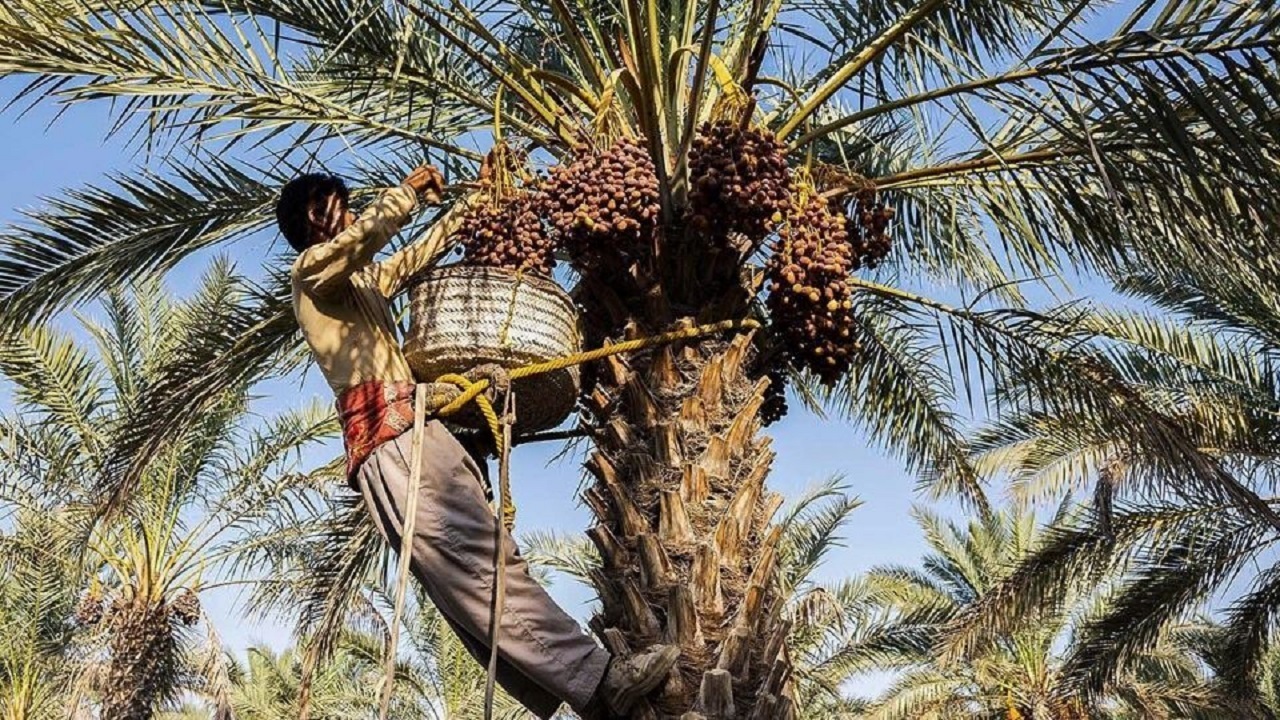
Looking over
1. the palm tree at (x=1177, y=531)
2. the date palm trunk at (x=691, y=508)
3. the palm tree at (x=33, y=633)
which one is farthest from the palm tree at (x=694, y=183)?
the palm tree at (x=33, y=633)

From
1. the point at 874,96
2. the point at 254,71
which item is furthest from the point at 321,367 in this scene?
the point at 874,96

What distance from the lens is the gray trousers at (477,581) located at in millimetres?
3273

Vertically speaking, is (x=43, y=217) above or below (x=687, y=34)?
below

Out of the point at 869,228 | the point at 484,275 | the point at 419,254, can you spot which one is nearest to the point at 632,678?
the point at 484,275

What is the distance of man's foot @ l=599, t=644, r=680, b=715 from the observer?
3.32m

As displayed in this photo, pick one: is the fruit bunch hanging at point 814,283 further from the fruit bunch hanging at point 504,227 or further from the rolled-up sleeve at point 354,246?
the rolled-up sleeve at point 354,246

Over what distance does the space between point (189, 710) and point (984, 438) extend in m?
19.1

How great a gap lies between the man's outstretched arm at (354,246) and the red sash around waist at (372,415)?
292 millimetres

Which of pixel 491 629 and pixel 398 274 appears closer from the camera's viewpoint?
pixel 491 629

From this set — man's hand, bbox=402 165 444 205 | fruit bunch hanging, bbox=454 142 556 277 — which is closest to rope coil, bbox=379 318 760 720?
fruit bunch hanging, bbox=454 142 556 277

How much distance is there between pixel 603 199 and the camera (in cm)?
386

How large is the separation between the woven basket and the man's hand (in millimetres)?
205

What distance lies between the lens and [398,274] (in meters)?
3.78

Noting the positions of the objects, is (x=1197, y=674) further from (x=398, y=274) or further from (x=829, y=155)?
(x=398, y=274)
